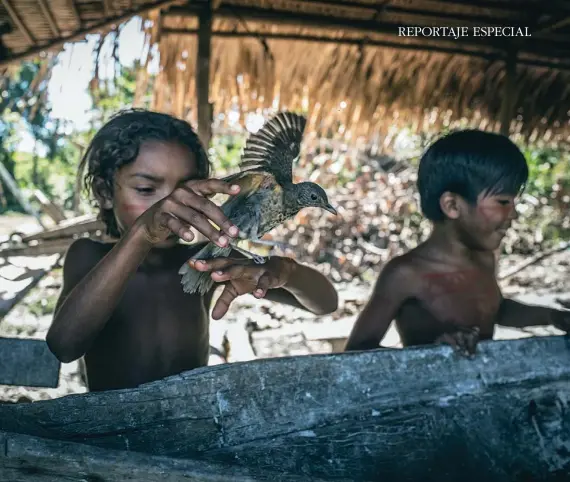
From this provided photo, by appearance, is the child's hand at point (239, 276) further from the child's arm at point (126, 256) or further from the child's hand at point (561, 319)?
the child's hand at point (561, 319)

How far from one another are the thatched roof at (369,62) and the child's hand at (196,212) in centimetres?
231

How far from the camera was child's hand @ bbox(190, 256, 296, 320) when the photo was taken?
1.22 metres

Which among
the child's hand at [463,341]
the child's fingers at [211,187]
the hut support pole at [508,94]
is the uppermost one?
the hut support pole at [508,94]

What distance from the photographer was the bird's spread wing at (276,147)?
49.4 inches

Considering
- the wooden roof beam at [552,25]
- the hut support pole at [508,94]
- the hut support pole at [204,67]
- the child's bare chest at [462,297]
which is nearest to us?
the child's bare chest at [462,297]

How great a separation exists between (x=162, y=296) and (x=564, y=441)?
1.35 m

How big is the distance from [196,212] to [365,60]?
318cm

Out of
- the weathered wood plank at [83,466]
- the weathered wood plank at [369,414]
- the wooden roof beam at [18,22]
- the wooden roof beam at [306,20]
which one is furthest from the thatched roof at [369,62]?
the weathered wood plank at [83,466]

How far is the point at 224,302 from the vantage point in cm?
135

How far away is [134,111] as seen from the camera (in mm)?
1818

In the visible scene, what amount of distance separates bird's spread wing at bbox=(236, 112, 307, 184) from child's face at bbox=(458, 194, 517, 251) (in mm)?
984

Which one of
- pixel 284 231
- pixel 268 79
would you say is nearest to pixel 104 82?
pixel 268 79

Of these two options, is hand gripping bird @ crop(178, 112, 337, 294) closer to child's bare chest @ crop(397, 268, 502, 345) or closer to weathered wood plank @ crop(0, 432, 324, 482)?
weathered wood plank @ crop(0, 432, 324, 482)

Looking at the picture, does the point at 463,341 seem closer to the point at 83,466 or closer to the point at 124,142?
the point at 83,466
